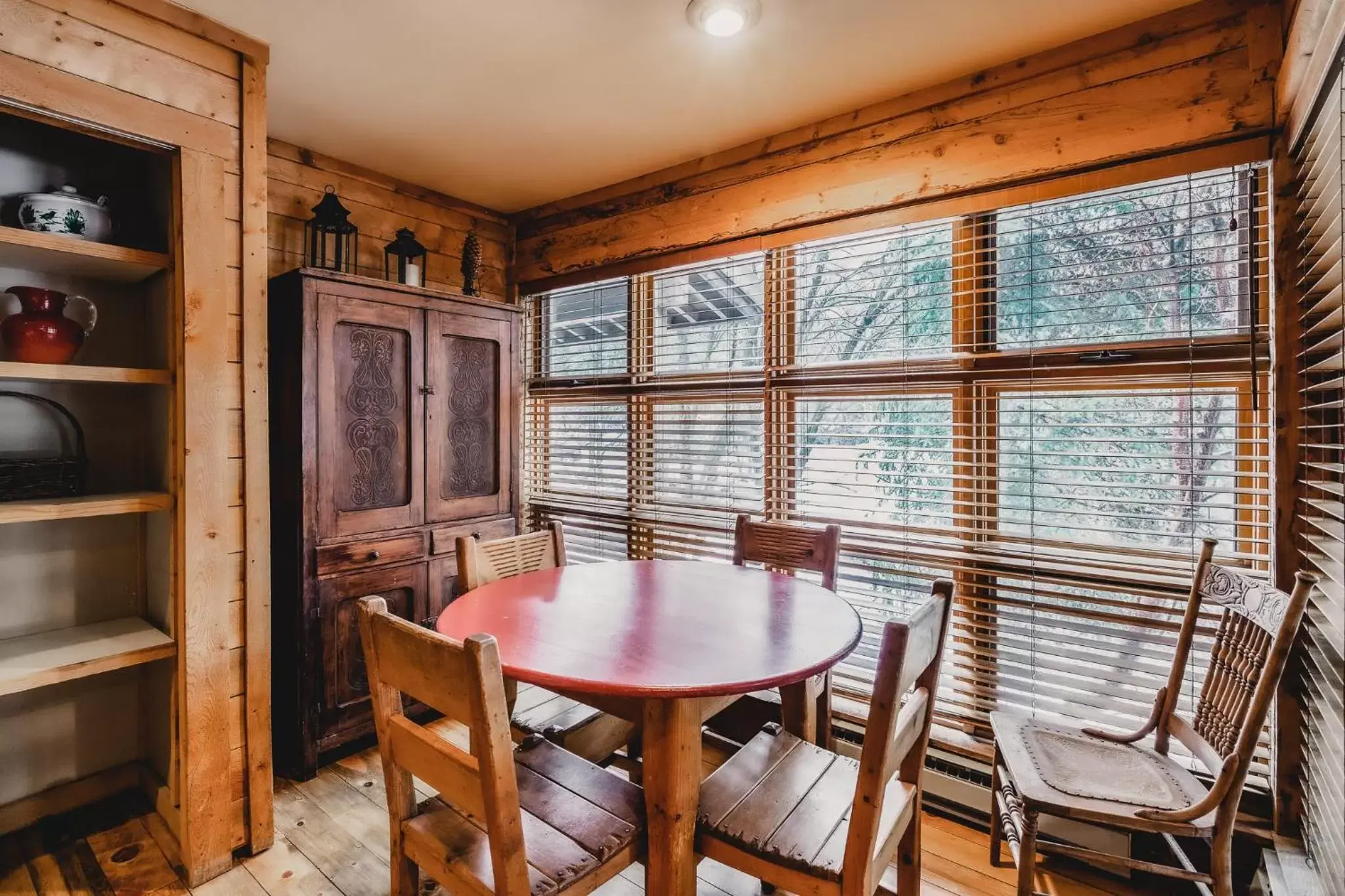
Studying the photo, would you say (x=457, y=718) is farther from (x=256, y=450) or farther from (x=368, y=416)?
(x=368, y=416)

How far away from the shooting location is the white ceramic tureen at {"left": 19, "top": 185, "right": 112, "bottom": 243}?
182 centimetres

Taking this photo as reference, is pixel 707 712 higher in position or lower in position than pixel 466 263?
→ lower

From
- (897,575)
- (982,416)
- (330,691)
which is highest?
(982,416)

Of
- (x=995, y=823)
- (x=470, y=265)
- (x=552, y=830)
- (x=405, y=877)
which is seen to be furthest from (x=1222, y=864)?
(x=470, y=265)

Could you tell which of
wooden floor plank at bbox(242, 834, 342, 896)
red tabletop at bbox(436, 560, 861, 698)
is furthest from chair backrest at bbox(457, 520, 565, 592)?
wooden floor plank at bbox(242, 834, 342, 896)

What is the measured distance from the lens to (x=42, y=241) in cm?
173

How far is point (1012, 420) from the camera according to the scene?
2.15 metres

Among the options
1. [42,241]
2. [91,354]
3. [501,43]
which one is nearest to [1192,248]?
[501,43]

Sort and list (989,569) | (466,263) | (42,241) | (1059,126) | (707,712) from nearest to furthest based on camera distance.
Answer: (707,712), (42,241), (1059,126), (989,569), (466,263)

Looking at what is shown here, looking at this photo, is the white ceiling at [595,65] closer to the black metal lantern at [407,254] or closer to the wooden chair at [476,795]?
the black metal lantern at [407,254]

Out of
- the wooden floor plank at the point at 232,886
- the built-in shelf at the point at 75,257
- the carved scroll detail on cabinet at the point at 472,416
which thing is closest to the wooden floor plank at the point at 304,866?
the wooden floor plank at the point at 232,886

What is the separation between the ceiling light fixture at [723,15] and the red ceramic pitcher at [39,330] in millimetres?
2039

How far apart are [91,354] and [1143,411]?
3451 mm

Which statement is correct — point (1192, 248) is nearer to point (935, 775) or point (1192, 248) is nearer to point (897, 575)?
point (897, 575)
